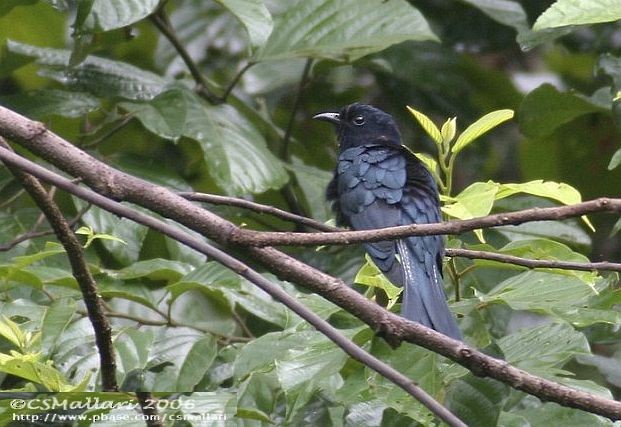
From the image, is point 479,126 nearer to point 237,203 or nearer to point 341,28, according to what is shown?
point 237,203

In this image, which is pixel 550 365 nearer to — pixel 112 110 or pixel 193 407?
pixel 193 407

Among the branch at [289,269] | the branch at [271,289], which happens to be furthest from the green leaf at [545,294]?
the branch at [271,289]

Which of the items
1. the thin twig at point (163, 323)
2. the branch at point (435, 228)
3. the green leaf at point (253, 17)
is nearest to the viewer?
the branch at point (435, 228)

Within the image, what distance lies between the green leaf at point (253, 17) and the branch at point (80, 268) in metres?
1.15

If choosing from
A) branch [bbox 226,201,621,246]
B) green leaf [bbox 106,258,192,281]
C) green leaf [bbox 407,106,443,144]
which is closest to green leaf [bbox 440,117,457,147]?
green leaf [bbox 407,106,443,144]

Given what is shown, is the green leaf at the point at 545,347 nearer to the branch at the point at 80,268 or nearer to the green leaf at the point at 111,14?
the branch at the point at 80,268

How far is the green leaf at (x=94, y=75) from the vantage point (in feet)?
13.2

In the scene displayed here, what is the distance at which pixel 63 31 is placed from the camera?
5.06 m

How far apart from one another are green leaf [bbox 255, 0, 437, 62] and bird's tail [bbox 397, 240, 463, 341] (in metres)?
1.07

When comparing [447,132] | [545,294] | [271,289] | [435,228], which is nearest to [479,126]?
[447,132]

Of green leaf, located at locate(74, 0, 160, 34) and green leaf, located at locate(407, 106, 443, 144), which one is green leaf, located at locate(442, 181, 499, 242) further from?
green leaf, located at locate(74, 0, 160, 34)

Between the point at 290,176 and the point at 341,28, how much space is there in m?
0.67

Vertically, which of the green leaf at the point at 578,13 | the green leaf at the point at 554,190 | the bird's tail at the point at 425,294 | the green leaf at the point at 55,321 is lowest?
the bird's tail at the point at 425,294

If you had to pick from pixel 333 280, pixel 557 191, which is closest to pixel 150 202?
pixel 333 280
